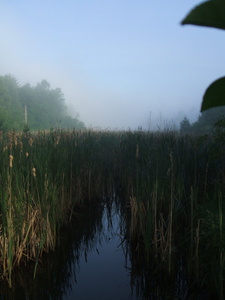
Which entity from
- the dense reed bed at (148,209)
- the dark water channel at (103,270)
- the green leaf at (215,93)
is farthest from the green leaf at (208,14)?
the dark water channel at (103,270)

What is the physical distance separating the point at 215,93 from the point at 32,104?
187 feet

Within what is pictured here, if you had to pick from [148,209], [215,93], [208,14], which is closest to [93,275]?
[148,209]

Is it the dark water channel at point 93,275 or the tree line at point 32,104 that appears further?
the tree line at point 32,104

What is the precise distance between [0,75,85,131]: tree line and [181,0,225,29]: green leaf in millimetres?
34830

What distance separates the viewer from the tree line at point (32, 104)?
43.9m

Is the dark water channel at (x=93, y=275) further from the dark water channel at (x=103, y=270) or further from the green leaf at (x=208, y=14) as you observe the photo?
the green leaf at (x=208, y=14)

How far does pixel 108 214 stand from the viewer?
18.6 feet

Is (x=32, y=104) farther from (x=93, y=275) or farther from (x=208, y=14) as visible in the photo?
(x=208, y=14)

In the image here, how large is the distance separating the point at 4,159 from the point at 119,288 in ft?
7.74

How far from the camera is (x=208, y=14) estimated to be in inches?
14.8

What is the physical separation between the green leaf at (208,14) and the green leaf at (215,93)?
0.09 meters

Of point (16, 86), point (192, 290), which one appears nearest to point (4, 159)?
point (192, 290)

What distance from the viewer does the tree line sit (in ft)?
144

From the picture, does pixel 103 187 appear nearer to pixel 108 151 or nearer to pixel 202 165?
pixel 108 151
